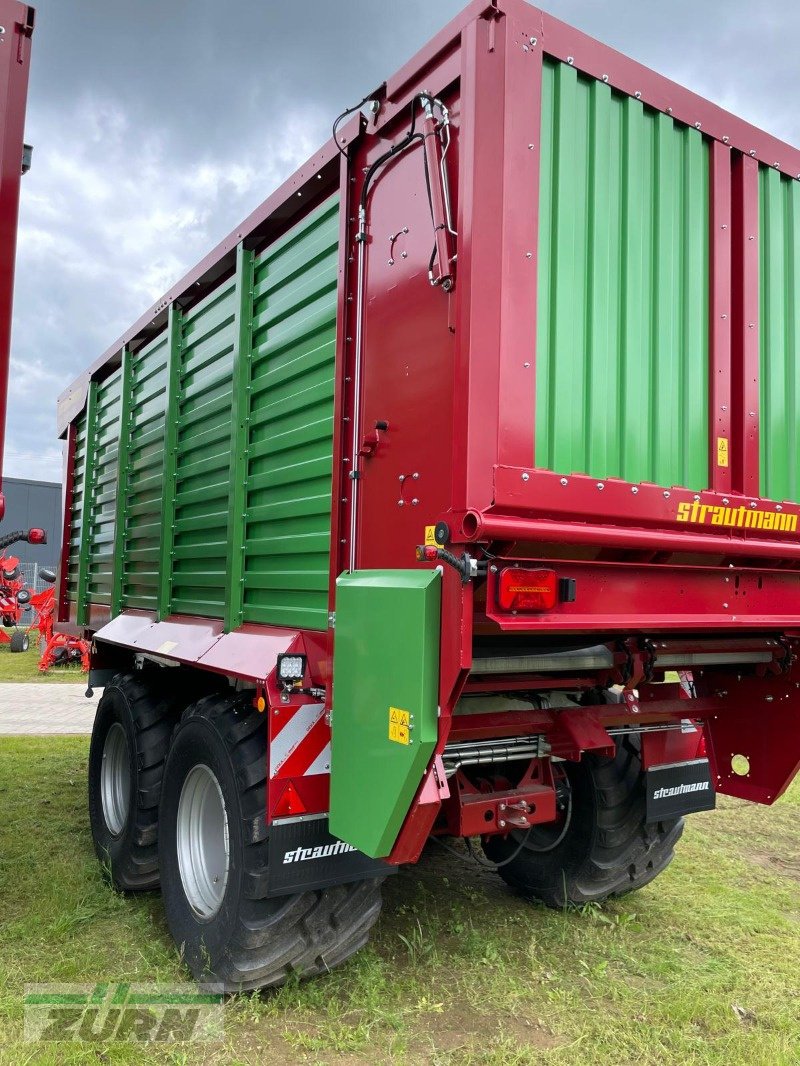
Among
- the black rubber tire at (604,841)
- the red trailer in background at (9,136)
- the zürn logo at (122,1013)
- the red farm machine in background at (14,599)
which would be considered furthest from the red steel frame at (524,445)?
the red farm machine in background at (14,599)

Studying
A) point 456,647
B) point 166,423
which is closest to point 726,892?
point 456,647

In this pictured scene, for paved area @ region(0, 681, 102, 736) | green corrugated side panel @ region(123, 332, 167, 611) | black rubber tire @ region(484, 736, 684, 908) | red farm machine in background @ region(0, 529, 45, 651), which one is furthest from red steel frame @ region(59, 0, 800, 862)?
paved area @ region(0, 681, 102, 736)

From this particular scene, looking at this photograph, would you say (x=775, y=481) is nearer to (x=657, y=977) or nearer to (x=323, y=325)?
(x=323, y=325)

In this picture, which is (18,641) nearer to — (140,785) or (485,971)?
(140,785)

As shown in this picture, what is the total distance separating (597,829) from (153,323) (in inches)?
150

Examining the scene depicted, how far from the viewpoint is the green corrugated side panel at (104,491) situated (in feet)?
18.8

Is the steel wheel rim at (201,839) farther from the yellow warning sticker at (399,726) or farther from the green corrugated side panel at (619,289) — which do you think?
the green corrugated side panel at (619,289)

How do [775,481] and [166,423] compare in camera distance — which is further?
[166,423]

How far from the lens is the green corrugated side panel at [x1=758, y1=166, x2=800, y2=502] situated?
10.2ft

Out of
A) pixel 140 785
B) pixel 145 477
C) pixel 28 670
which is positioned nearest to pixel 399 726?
pixel 140 785

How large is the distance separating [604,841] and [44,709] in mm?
8337

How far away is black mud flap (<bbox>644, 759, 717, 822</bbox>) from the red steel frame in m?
0.29

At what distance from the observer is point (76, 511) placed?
6.86 metres

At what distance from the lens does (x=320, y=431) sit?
3.11 meters
